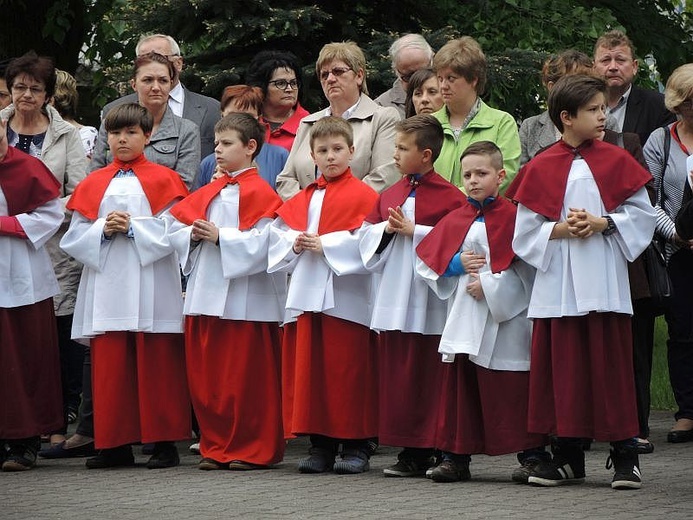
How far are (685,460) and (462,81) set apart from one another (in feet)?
8.60

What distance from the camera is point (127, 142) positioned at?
9164 mm

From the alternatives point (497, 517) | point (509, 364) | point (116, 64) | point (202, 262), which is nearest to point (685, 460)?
point (509, 364)

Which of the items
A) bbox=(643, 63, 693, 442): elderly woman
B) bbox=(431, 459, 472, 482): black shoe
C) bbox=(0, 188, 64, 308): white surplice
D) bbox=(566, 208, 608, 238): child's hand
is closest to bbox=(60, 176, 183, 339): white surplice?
bbox=(0, 188, 64, 308): white surplice

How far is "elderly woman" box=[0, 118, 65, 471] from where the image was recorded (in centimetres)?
915

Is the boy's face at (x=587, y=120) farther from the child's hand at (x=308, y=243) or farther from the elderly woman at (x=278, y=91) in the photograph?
the elderly woman at (x=278, y=91)

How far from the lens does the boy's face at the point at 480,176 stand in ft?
27.0

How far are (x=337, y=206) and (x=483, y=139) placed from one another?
0.99m

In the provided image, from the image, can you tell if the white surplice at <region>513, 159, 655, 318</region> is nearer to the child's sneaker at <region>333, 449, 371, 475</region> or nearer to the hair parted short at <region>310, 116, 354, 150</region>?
the hair parted short at <region>310, 116, 354, 150</region>

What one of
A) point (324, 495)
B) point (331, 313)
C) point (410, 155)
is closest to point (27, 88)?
point (331, 313)

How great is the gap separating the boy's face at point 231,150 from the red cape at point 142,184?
1.13 ft

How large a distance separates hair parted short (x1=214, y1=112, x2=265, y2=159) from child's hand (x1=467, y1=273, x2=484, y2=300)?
1728 millimetres

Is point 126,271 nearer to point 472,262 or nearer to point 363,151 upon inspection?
point 363,151

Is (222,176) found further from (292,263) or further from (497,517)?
(497,517)

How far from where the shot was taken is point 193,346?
9.01 m
